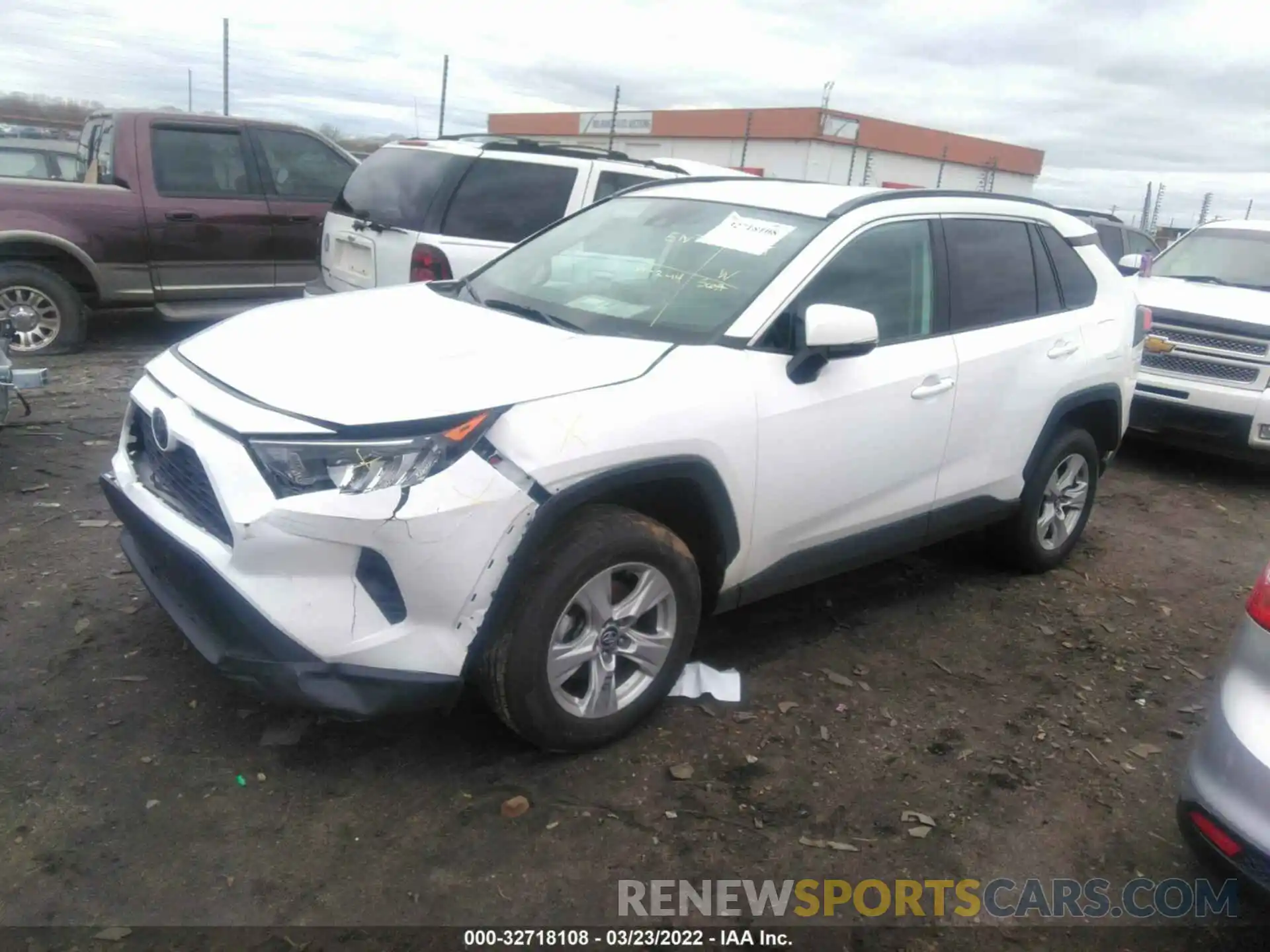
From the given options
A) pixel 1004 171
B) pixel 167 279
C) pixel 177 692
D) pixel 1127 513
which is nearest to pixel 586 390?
pixel 177 692

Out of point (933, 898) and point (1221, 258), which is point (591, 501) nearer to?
point (933, 898)

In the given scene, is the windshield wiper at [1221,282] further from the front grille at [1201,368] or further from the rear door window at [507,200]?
the rear door window at [507,200]

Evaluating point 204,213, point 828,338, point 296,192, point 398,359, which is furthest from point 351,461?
point 296,192

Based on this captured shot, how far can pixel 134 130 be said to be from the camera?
7.95 metres

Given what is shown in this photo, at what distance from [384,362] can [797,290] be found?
56.4 inches

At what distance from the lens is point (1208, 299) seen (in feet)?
24.0

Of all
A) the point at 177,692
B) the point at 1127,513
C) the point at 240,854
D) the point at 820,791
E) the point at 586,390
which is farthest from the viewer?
the point at 1127,513

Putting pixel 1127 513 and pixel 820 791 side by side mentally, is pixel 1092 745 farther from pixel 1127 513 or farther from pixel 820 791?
pixel 1127 513

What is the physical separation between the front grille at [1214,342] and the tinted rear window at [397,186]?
5.12 metres

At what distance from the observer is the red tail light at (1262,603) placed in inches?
95.0

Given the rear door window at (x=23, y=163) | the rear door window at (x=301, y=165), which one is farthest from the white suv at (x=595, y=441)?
the rear door window at (x=23, y=163)

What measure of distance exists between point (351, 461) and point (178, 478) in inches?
28.0

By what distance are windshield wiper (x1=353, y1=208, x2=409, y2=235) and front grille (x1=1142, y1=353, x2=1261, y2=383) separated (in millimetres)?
5214

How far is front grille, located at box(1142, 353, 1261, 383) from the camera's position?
22.5 feet
